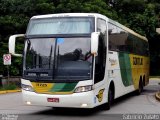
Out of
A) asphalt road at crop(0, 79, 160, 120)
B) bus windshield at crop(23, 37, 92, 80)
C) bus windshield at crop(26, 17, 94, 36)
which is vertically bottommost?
asphalt road at crop(0, 79, 160, 120)

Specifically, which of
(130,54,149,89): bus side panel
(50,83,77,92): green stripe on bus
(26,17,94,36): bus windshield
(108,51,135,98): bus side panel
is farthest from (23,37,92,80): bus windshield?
(130,54,149,89): bus side panel

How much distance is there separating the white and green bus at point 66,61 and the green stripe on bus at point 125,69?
115 inches

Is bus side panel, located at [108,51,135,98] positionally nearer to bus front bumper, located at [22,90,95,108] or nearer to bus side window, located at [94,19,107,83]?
bus side window, located at [94,19,107,83]

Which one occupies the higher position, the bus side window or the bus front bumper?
the bus side window

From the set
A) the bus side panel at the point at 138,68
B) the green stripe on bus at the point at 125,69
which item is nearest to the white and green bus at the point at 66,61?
the green stripe on bus at the point at 125,69

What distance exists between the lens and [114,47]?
16.8 meters

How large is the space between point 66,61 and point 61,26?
4.42 feet

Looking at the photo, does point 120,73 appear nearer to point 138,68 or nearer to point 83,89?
point 83,89

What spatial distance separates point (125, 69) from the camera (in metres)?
19.2

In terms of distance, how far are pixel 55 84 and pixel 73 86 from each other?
594 millimetres

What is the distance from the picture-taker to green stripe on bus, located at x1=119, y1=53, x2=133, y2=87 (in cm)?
1835

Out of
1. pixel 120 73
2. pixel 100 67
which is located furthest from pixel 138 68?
pixel 100 67

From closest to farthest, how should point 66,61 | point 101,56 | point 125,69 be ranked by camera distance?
point 66,61 → point 101,56 → point 125,69

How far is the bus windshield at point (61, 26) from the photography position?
14.2 meters
